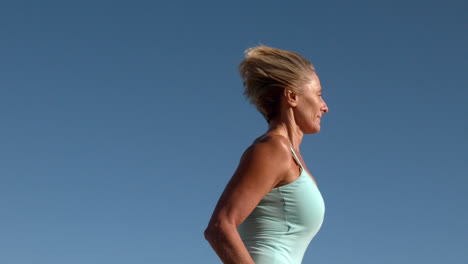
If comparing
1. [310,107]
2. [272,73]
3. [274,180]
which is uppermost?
[272,73]

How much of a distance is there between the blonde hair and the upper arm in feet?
2.32

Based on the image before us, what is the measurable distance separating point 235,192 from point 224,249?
0.37 metres

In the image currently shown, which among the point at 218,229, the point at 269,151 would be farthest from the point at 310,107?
the point at 218,229

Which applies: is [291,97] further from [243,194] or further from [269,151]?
[243,194]

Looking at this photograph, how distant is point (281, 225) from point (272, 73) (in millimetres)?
1109

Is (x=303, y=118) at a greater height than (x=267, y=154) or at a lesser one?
greater

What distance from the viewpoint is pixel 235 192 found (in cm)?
504

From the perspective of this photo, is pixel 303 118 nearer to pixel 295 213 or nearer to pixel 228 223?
pixel 295 213

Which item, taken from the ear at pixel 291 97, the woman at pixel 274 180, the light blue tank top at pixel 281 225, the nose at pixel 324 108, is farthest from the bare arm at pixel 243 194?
the nose at pixel 324 108

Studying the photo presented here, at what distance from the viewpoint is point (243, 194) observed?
16.5 ft

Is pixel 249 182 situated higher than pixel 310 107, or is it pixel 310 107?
pixel 310 107

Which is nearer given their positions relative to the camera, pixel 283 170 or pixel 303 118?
pixel 283 170

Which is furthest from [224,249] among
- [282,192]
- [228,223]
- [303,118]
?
[303,118]

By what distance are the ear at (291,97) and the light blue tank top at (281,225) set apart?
22.3 inches
